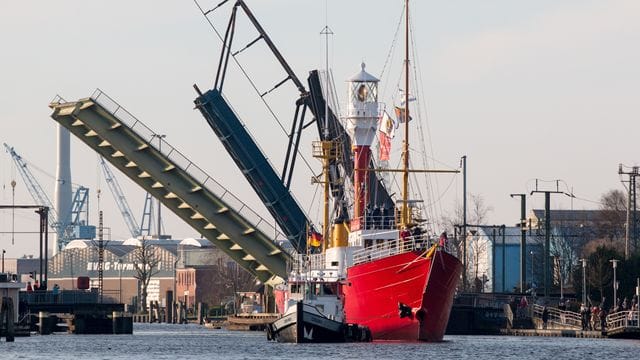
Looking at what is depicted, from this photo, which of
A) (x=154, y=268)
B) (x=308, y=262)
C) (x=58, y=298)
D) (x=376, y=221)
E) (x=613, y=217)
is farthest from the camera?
(x=154, y=268)

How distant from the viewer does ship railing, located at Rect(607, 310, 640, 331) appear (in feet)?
184

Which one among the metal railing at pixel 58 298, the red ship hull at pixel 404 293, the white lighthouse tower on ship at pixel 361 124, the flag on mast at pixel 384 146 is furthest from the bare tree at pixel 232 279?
the red ship hull at pixel 404 293

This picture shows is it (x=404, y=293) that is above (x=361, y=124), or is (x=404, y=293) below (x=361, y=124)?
below

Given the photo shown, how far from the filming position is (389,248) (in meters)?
50.6

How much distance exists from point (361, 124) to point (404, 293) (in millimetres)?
6834

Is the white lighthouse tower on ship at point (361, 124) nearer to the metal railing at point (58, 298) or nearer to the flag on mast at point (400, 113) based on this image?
the flag on mast at point (400, 113)

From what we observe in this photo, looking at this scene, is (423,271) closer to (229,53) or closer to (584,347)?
(584,347)

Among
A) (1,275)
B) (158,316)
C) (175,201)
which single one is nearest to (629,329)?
(175,201)

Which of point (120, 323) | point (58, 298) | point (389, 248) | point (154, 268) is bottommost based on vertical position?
point (120, 323)

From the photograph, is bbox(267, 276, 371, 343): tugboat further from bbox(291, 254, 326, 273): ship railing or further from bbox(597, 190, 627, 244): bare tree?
bbox(597, 190, 627, 244): bare tree

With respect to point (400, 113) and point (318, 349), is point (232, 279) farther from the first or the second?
point (318, 349)

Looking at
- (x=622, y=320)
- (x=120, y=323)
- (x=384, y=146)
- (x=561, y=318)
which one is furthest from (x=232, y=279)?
(x=384, y=146)

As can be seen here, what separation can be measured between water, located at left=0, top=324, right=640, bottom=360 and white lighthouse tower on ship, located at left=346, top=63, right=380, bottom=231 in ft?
16.9

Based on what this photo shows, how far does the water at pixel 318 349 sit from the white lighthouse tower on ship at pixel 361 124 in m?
5.15
